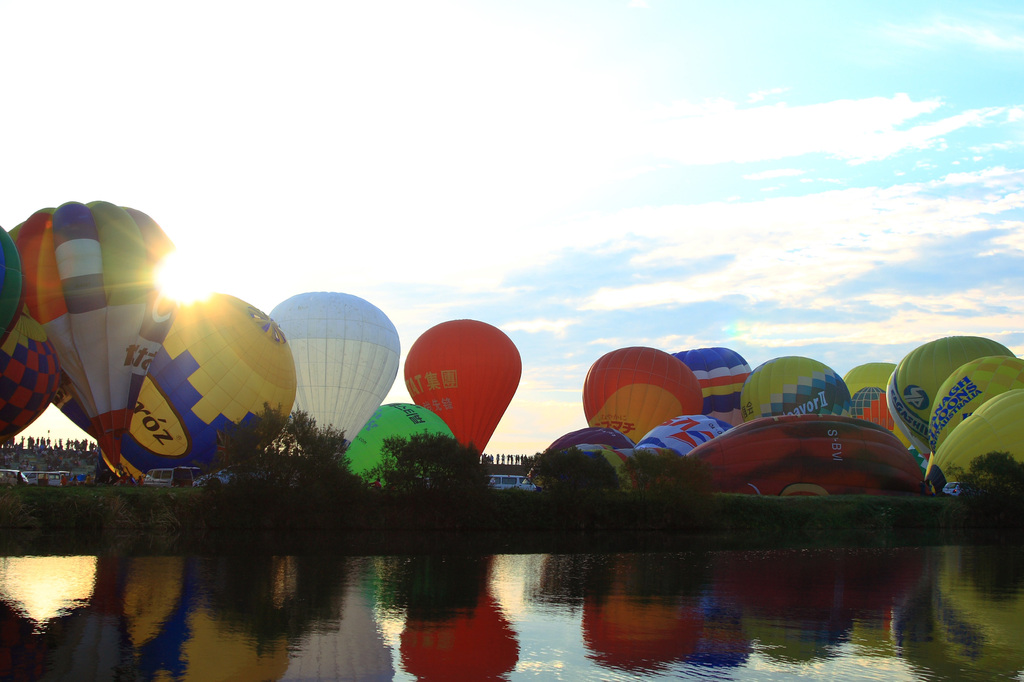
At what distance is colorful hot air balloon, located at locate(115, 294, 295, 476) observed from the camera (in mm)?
25594

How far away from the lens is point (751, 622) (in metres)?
11.4

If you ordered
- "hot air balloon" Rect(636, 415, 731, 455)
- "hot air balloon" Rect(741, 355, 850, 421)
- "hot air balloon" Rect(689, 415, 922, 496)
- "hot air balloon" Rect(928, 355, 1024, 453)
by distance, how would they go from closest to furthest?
1. "hot air balloon" Rect(689, 415, 922, 496)
2. "hot air balloon" Rect(636, 415, 731, 455)
3. "hot air balloon" Rect(928, 355, 1024, 453)
4. "hot air balloon" Rect(741, 355, 850, 421)

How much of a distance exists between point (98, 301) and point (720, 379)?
34.7 metres

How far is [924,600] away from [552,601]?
580 cm

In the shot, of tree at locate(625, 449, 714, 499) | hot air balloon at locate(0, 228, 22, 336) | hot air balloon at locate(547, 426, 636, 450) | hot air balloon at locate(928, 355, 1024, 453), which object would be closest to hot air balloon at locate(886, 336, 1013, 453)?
hot air balloon at locate(928, 355, 1024, 453)

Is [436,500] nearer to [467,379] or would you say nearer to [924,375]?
[467,379]

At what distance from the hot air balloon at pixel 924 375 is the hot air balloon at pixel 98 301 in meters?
30.6

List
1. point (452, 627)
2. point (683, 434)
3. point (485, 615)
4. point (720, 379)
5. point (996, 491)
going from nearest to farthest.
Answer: point (452, 627), point (485, 615), point (996, 491), point (683, 434), point (720, 379)

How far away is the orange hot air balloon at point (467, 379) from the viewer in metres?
38.5

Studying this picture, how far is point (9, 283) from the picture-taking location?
2156 centimetres

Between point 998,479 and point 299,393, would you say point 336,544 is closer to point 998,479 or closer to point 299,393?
point 299,393

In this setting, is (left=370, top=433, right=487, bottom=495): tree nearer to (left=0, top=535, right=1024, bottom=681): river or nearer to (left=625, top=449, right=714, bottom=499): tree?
(left=625, top=449, right=714, bottom=499): tree

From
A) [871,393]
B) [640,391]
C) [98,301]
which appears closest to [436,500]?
[98,301]

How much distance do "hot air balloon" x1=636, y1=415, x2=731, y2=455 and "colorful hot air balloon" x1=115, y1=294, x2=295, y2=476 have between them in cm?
1440
